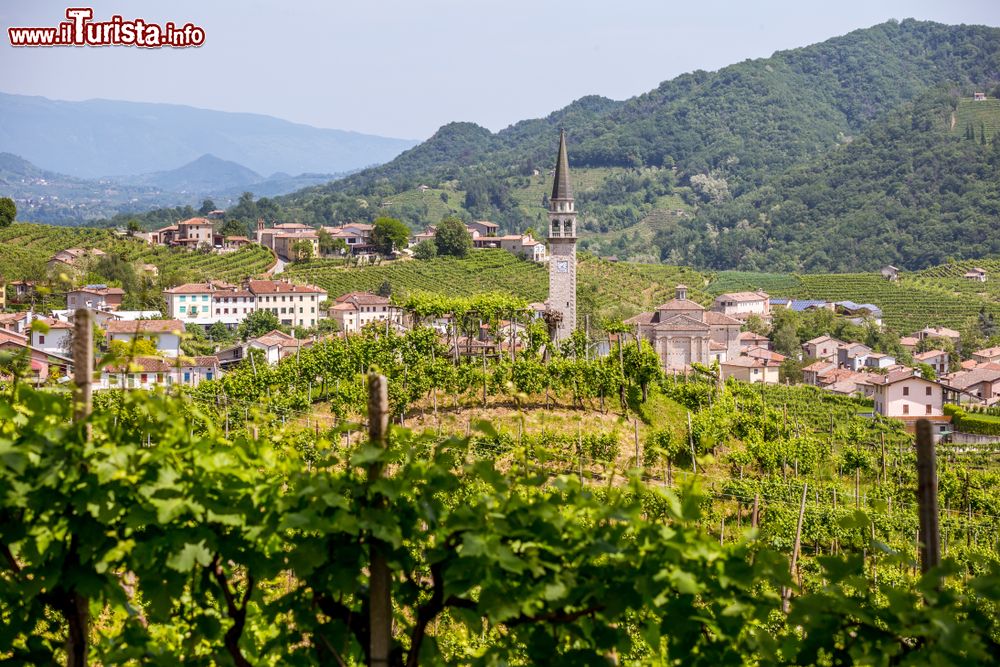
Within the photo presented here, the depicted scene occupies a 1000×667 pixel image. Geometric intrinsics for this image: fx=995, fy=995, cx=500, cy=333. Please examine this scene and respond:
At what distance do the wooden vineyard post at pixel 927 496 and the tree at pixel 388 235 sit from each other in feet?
256

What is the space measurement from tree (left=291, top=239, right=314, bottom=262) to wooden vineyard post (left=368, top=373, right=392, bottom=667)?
78.5 m

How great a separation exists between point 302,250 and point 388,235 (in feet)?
23.2

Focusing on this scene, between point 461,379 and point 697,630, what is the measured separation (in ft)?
73.8

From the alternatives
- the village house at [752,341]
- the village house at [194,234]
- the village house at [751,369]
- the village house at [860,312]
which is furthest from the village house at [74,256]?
the village house at [860,312]

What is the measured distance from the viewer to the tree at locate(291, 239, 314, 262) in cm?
8056

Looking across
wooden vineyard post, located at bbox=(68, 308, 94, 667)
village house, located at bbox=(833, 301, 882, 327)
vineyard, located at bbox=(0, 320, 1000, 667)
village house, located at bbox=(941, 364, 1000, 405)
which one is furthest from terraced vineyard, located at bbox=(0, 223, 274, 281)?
vineyard, located at bbox=(0, 320, 1000, 667)

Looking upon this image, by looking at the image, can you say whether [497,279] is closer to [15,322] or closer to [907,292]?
[15,322]

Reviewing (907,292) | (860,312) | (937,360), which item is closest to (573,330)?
(937,360)

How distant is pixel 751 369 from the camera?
5416 centimetres

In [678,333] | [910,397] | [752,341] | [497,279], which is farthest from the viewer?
[497,279]

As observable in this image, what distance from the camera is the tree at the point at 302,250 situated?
80562 mm

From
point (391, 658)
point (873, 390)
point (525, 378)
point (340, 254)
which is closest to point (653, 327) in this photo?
point (873, 390)

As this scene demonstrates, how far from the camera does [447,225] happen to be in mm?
81188

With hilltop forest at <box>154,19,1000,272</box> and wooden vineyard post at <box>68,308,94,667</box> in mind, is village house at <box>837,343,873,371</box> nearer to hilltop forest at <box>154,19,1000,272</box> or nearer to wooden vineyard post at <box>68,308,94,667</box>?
wooden vineyard post at <box>68,308,94,667</box>
